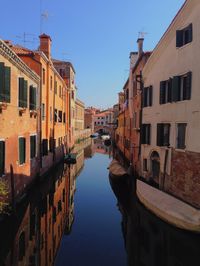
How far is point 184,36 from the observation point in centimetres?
1405

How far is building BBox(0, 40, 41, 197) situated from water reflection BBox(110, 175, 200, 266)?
202 inches

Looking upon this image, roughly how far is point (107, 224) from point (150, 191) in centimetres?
275

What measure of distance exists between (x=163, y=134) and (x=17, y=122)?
752 cm

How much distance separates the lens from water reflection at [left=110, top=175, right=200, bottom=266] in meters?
9.63

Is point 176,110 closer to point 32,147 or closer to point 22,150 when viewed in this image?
point 22,150

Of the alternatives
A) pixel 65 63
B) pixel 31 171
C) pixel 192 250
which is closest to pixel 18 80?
pixel 31 171

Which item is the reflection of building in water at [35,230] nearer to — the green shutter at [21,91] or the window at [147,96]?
the green shutter at [21,91]

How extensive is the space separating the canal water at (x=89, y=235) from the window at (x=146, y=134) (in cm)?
→ 363

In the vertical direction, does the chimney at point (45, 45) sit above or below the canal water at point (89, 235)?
above

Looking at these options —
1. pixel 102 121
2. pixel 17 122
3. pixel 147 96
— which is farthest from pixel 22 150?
pixel 102 121

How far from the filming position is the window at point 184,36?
43.9 feet

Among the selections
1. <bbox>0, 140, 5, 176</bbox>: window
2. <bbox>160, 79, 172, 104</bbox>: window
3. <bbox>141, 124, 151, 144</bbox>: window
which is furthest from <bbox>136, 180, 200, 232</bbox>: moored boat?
<bbox>0, 140, 5, 176</bbox>: window

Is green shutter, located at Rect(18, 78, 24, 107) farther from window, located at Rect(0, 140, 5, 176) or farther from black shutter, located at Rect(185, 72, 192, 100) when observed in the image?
black shutter, located at Rect(185, 72, 192, 100)

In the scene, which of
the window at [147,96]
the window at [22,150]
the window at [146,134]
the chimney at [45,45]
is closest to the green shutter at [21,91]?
the window at [22,150]
